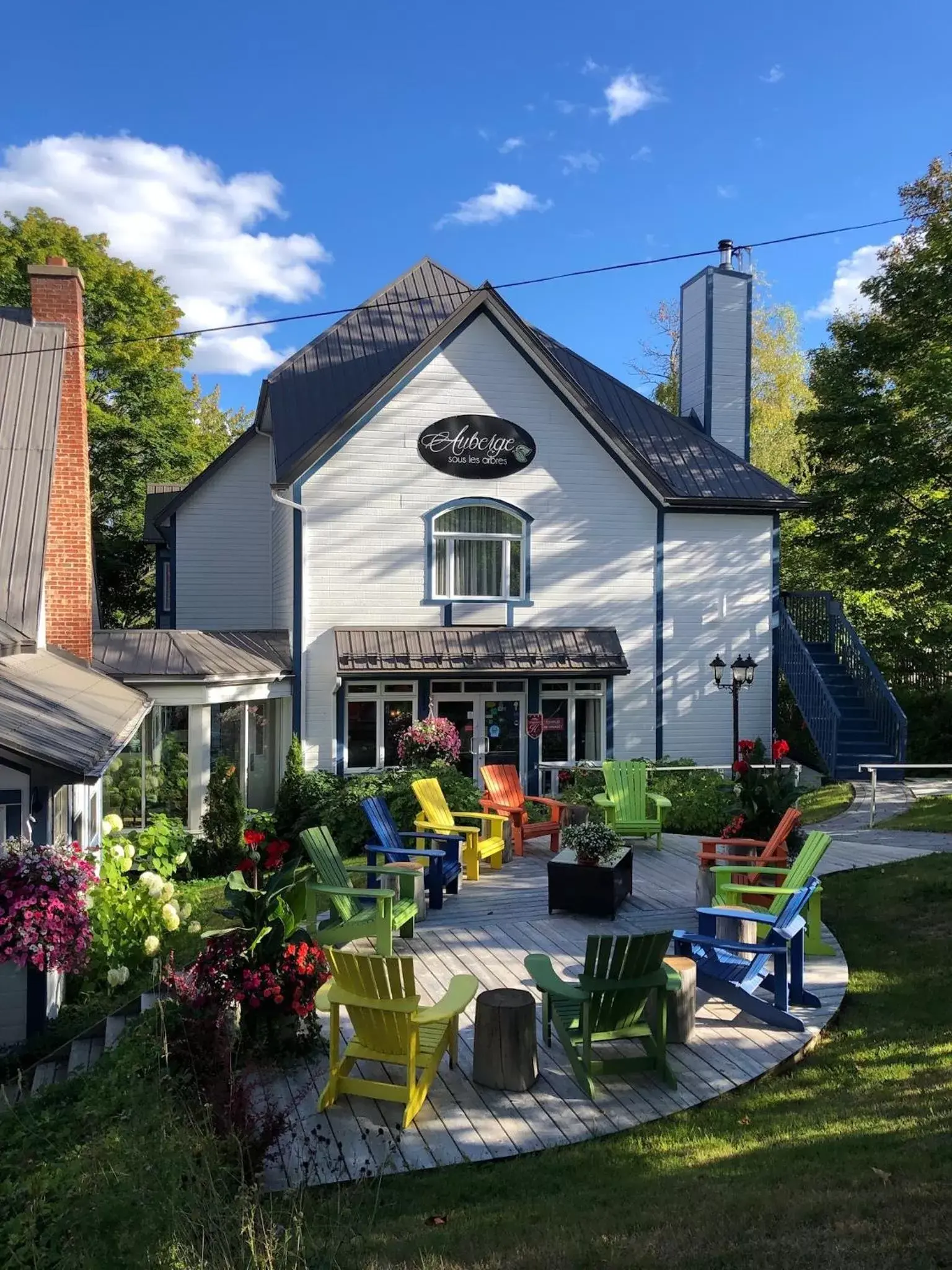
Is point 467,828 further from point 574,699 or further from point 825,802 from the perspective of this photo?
point 825,802

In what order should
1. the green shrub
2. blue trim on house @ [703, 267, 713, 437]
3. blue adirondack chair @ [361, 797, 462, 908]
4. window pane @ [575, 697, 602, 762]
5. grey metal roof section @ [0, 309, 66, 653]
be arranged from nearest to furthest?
blue adirondack chair @ [361, 797, 462, 908], grey metal roof section @ [0, 309, 66, 653], the green shrub, window pane @ [575, 697, 602, 762], blue trim on house @ [703, 267, 713, 437]

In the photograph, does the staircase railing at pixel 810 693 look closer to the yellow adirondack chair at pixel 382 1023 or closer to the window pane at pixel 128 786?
the window pane at pixel 128 786

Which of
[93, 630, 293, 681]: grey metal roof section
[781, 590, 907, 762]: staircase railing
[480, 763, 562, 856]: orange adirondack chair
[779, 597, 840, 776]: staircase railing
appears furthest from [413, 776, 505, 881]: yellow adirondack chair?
[781, 590, 907, 762]: staircase railing

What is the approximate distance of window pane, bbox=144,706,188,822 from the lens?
14.4 meters

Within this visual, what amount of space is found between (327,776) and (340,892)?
26.4 feet

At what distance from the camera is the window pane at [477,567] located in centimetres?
1662

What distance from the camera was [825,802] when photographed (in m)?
15.2

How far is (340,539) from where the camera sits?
16.0 metres

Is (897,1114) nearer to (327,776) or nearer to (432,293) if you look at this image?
(327,776)

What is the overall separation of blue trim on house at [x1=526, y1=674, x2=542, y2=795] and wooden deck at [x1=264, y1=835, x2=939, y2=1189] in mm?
7921

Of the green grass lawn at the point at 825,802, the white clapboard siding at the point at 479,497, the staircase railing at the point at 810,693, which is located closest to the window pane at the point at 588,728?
the white clapboard siding at the point at 479,497

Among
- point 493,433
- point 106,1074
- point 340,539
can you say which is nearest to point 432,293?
point 493,433

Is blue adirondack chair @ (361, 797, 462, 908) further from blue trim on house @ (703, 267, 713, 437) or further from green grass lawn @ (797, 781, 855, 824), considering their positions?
blue trim on house @ (703, 267, 713, 437)

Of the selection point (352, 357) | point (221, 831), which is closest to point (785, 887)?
point (221, 831)
